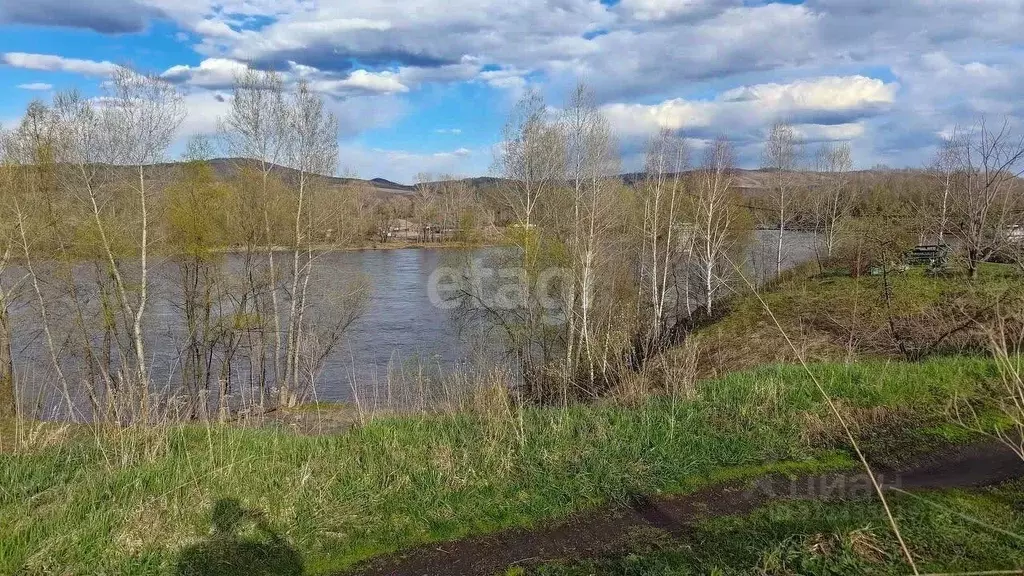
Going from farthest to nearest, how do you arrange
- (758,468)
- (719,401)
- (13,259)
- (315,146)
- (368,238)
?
(368,238), (315,146), (13,259), (719,401), (758,468)

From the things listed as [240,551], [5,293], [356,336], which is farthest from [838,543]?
[356,336]

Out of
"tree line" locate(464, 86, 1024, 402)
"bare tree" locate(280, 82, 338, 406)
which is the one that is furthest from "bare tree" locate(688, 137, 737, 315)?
"bare tree" locate(280, 82, 338, 406)

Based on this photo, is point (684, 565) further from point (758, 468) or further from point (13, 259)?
point (13, 259)

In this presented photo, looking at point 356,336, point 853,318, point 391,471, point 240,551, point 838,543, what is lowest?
point 356,336

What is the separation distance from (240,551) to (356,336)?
23226 mm

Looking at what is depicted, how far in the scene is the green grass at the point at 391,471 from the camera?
174 inches

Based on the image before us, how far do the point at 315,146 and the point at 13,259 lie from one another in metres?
10.0

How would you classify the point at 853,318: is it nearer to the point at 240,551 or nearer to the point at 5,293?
the point at 240,551

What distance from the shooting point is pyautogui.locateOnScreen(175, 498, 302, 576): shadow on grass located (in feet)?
13.8

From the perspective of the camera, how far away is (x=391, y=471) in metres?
5.50

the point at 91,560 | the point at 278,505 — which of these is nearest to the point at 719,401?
the point at 278,505

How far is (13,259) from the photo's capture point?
1847 centimetres

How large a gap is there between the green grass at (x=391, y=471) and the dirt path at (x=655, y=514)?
18cm

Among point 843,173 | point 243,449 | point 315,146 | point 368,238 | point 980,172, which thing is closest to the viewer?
point 243,449
